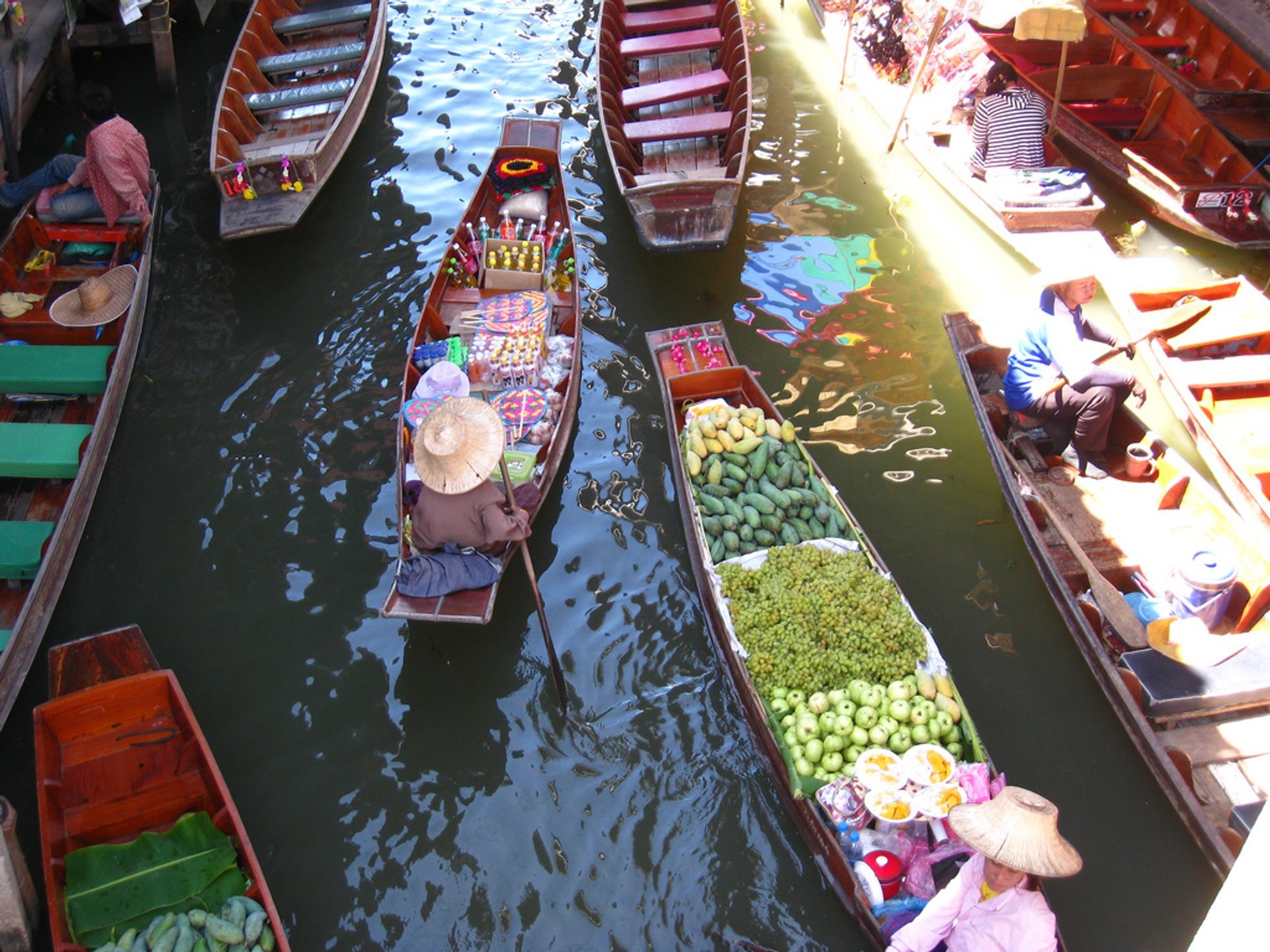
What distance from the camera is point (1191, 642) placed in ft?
18.1

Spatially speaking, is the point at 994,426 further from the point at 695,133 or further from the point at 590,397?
the point at 695,133

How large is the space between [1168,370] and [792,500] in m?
3.58

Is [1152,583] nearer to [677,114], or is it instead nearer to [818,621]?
[818,621]

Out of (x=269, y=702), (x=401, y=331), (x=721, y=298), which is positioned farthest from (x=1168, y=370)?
(x=269, y=702)

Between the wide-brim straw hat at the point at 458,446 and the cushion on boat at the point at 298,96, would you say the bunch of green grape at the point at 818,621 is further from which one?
the cushion on boat at the point at 298,96

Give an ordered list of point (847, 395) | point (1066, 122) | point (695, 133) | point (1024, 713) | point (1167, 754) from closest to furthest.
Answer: point (1167, 754), point (1024, 713), point (847, 395), point (695, 133), point (1066, 122)

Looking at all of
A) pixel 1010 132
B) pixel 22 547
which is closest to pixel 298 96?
pixel 22 547

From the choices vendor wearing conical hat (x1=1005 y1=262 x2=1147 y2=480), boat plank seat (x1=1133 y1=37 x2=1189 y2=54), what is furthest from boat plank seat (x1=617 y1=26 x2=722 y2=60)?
vendor wearing conical hat (x1=1005 y1=262 x2=1147 y2=480)

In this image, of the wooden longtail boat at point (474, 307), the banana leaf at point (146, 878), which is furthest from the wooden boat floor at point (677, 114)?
the banana leaf at point (146, 878)

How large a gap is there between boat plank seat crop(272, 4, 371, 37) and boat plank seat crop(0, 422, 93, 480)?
273 inches

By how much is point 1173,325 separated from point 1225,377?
0.79 m

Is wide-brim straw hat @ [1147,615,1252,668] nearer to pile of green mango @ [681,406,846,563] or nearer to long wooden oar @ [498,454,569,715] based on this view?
pile of green mango @ [681,406,846,563]

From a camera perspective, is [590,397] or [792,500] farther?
[590,397]

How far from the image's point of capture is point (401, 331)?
8.73 meters
